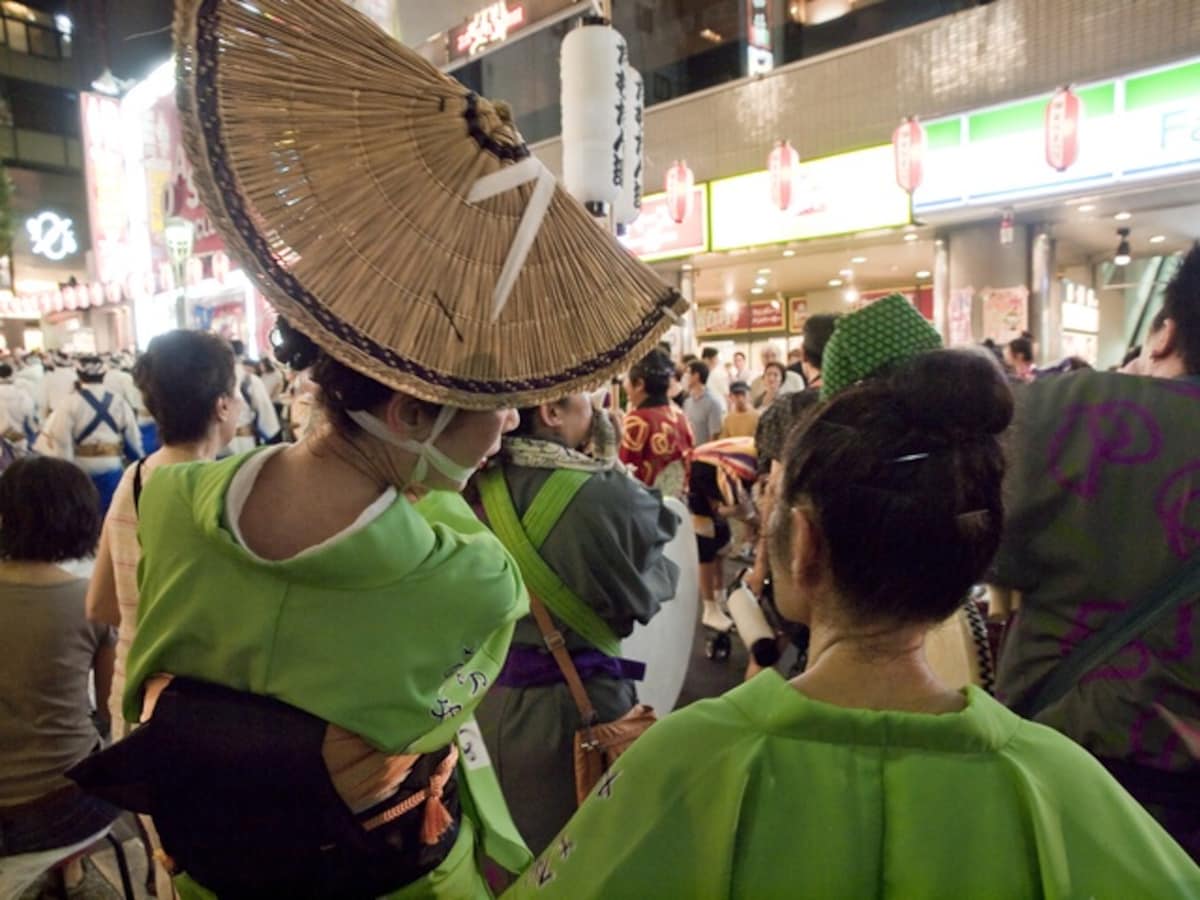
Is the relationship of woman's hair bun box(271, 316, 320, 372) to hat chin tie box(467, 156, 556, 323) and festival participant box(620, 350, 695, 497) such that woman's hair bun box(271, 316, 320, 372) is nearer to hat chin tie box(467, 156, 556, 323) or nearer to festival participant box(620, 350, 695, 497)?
hat chin tie box(467, 156, 556, 323)

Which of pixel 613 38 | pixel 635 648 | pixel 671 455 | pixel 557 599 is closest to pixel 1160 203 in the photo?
pixel 671 455

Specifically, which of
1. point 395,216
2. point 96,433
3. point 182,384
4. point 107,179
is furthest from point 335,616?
point 107,179

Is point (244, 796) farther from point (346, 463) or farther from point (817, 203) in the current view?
point (817, 203)

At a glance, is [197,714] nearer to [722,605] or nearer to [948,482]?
[948,482]

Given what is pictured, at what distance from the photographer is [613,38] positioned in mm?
3342

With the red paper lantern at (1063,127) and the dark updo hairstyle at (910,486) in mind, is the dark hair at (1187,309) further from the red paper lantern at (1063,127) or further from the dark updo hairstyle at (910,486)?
the red paper lantern at (1063,127)

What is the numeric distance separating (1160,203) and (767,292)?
8.40 metres

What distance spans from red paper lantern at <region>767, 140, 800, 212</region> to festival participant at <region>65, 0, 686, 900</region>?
9.71 m

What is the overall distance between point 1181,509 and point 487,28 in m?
3.47

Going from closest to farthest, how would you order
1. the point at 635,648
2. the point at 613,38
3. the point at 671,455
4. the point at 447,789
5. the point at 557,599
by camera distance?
the point at 447,789 < the point at 557,599 < the point at 635,648 < the point at 613,38 < the point at 671,455

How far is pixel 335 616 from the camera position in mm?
1163

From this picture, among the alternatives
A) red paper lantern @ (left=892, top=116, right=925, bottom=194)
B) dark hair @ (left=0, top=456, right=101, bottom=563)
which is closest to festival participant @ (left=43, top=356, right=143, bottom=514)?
dark hair @ (left=0, top=456, right=101, bottom=563)

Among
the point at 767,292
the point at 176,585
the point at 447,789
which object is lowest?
the point at 447,789

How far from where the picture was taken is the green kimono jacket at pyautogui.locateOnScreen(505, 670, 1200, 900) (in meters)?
0.86
